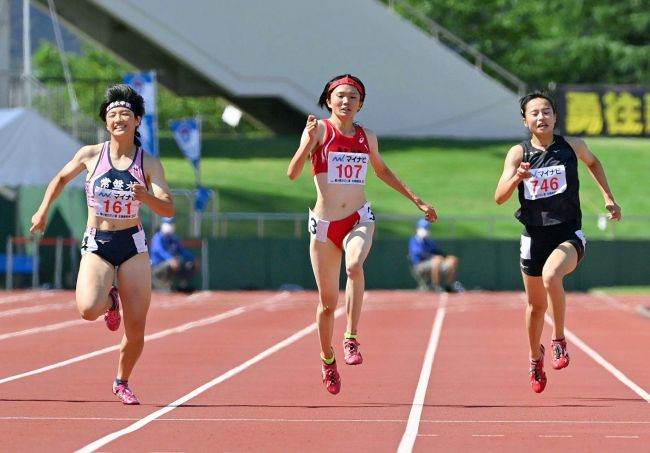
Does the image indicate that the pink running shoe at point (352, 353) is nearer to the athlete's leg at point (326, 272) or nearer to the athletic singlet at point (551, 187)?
the athlete's leg at point (326, 272)

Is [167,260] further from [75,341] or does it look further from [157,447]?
[157,447]

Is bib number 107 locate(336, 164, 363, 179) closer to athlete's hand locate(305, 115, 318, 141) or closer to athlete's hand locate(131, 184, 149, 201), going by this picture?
athlete's hand locate(305, 115, 318, 141)

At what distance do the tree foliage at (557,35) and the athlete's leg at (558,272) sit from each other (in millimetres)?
58873

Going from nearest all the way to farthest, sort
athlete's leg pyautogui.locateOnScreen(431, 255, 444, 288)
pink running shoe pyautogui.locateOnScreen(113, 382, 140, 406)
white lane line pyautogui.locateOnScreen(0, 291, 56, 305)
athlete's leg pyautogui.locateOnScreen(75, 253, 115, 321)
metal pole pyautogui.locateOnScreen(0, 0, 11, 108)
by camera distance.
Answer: athlete's leg pyautogui.locateOnScreen(75, 253, 115, 321) < pink running shoe pyautogui.locateOnScreen(113, 382, 140, 406) < white lane line pyautogui.locateOnScreen(0, 291, 56, 305) < athlete's leg pyautogui.locateOnScreen(431, 255, 444, 288) < metal pole pyautogui.locateOnScreen(0, 0, 11, 108)

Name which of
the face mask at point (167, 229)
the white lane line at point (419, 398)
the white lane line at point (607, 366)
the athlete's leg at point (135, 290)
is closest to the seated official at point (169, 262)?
the face mask at point (167, 229)

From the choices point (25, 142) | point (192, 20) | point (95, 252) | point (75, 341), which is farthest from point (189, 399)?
point (192, 20)

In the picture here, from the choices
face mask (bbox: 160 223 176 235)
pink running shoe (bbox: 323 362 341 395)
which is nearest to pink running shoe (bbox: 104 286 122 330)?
pink running shoe (bbox: 323 362 341 395)

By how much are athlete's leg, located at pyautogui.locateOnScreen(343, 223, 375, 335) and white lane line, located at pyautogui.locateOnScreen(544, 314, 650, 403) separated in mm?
2284

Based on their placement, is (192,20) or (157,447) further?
(192,20)

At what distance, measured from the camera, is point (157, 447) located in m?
9.27

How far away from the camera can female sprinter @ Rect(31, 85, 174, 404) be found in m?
11.5

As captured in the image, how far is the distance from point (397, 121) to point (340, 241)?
4610 centimetres

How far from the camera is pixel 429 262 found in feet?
118

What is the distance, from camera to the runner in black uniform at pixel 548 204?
1241cm
